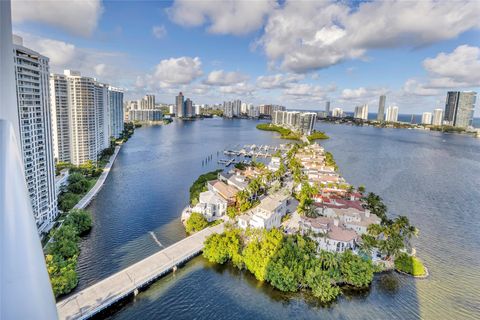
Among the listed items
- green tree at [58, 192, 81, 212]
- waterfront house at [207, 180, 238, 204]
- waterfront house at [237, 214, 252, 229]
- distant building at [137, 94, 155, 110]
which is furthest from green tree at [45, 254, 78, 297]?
distant building at [137, 94, 155, 110]

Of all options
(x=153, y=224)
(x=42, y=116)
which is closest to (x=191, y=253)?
(x=153, y=224)

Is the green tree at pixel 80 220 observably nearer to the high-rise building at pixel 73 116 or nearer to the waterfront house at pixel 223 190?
the waterfront house at pixel 223 190

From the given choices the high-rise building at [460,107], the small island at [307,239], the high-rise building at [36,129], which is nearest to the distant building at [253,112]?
Answer: the high-rise building at [460,107]

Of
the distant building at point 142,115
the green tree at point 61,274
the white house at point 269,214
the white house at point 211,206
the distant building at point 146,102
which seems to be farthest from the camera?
the distant building at point 146,102

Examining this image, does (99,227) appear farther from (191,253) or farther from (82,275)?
(191,253)

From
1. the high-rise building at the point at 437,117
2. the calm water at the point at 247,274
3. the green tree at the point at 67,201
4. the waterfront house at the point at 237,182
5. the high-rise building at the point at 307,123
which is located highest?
the high-rise building at the point at 437,117

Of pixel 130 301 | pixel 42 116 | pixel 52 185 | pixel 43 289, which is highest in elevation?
pixel 42 116

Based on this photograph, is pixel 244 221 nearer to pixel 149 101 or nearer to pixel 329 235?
pixel 329 235
